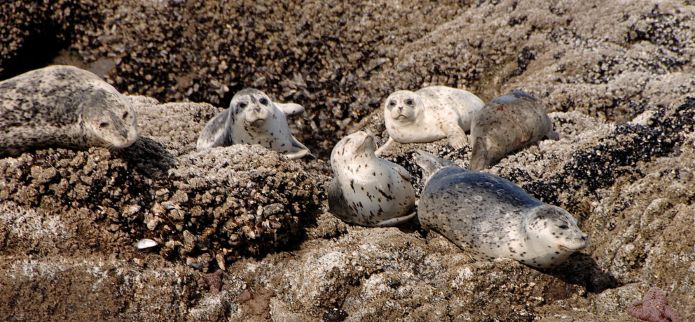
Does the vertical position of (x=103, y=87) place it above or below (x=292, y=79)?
above

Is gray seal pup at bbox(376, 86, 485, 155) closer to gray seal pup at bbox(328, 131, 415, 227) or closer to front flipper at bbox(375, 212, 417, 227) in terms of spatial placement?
gray seal pup at bbox(328, 131, 415, 227)

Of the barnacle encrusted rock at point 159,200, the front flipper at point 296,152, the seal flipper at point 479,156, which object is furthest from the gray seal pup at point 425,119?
the barnacle encrusted rock at point 159,200

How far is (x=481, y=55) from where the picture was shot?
32.2ft

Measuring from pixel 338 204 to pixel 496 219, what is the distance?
1.32m

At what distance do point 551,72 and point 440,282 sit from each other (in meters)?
4.21

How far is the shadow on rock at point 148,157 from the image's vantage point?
6207 mm

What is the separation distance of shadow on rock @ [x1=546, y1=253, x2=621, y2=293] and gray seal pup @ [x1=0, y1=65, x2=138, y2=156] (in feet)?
10.7

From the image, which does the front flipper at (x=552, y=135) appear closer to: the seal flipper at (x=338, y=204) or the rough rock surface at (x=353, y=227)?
the rough rock surface at (x=353, y=227)

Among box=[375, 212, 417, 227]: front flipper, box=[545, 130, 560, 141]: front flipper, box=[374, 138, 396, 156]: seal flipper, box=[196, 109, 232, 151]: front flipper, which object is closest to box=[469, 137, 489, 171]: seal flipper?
box=[545, 130, 560, 141]: front flipper

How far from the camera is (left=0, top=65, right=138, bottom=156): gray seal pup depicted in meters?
6.04

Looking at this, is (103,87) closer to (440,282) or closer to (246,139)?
(246,139)

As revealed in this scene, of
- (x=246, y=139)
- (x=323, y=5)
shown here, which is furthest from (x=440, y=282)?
(x=323, y=5)

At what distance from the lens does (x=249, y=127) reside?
7543 millimetres

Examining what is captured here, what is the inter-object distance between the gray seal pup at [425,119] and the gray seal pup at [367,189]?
1.61 meters
